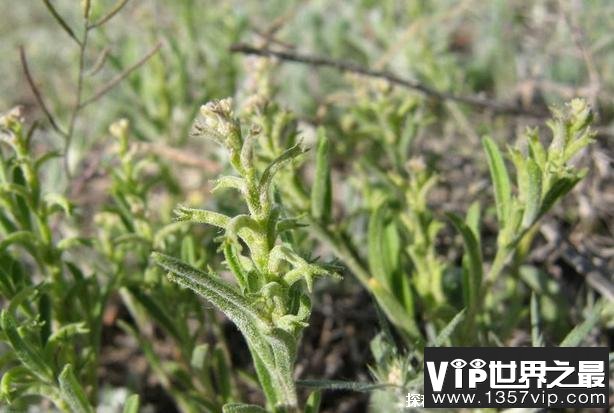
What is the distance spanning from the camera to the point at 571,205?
3068 mm

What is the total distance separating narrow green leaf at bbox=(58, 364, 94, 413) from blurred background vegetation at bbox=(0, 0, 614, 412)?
0.24 meters

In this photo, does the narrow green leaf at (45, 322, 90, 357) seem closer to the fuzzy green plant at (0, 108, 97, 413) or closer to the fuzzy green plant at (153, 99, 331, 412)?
the fuzzy green plant at (0, 108, 97, 413)

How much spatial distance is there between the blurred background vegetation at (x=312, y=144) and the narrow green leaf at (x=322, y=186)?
0.11 metres

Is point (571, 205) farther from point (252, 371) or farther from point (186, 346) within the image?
point (186, 346)

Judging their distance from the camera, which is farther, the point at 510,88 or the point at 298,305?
the point at 510,88

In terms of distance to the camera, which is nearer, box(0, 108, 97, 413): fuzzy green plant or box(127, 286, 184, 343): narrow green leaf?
box(0, 108, 97, 413): fuzzy green plant

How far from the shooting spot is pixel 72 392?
70.0 inches

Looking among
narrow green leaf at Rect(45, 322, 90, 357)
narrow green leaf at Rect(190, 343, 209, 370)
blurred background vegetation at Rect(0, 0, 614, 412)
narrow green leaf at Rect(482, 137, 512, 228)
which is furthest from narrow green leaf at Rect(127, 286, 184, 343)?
narrow green leaf at Rect(482, 137, 512, 228)

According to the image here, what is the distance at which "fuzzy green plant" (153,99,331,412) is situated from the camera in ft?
4.84

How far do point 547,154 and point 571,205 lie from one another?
4.28ft

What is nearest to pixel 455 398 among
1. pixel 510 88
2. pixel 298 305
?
pixel 298 305

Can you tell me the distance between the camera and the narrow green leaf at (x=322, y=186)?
2121 millimetres

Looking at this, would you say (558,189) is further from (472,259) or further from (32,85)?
(32,85)

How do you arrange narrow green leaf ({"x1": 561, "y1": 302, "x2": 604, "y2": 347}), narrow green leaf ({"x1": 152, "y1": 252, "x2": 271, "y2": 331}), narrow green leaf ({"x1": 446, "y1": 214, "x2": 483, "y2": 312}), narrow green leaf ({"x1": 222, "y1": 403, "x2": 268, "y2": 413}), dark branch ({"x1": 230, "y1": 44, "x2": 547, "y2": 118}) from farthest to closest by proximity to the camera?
dark branch ({"x1": 230, "y1": 44, "x2": 547, "y2": 118}) < narrow green leaf ({"x1": 446, "y1": 214, "x2": 483, "y2": 312}) < narrow green leaf ({"x1": 561, "y1": 302, "x2": 604, "y2": 347}) < narrow green leaf ({"x1": 222, "y1": 403, "x2": 268, "y2": 413}) < narrow green leaf ({"x1": 152, "y1": 252, "x2": 271, "y2": 331})
